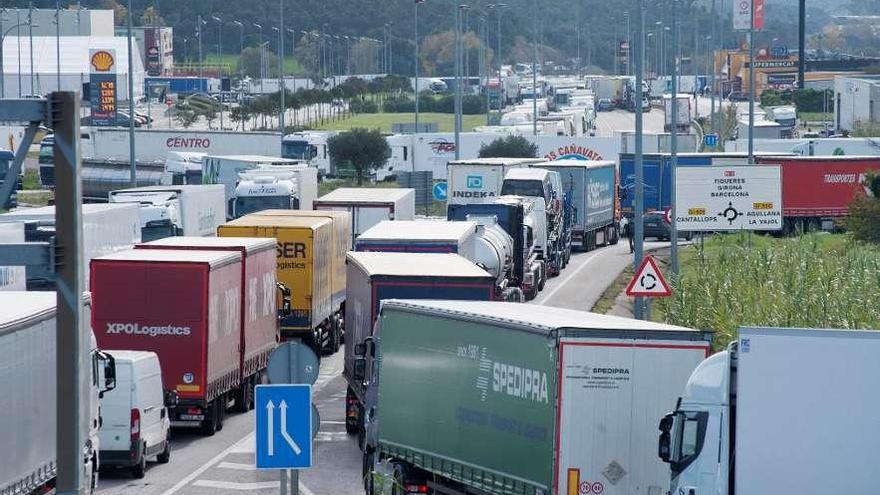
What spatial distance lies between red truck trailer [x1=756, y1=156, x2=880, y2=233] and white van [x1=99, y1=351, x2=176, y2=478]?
4343cm

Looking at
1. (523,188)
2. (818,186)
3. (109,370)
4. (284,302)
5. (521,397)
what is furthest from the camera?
(818,186)

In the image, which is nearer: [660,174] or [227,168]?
[660,174]

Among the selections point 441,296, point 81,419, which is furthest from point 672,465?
point 441,296

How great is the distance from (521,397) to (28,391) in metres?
4.70

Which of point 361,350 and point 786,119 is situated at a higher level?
point 786,119

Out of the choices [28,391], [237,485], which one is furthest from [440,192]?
[28,391]

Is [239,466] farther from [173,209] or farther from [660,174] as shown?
[660,174]

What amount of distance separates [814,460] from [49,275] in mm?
5846

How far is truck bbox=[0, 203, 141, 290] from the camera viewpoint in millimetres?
31844

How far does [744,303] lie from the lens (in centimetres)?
2647

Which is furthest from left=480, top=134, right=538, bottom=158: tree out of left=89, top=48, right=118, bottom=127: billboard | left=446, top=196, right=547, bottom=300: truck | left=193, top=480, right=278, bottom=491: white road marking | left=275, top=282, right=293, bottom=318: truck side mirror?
left=193, top=480, right=278, bottom=491: white road marking

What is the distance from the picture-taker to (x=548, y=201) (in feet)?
162

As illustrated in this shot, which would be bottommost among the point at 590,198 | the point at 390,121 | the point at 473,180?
the point at 590,198

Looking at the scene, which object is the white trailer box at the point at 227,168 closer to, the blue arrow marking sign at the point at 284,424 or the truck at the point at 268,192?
the truck at the point at 268,192
